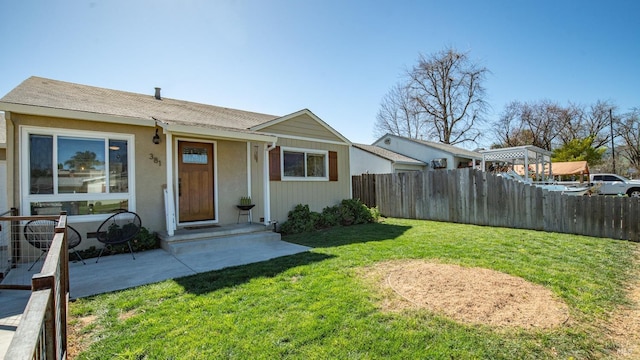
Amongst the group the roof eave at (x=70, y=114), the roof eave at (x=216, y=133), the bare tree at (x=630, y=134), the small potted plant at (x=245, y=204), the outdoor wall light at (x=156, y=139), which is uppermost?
the bare tree at (x=630, y=134)

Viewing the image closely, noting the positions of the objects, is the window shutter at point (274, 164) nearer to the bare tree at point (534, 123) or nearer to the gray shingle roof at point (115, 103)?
the gray shingle roof at point (115, 103)

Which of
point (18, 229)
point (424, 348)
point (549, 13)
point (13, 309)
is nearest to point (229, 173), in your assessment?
point (18, 229)

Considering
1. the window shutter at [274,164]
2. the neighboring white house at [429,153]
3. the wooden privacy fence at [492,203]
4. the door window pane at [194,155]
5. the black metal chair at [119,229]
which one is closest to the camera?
the black metal chair at [119,229]

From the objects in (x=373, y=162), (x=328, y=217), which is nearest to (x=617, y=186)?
(x=373, y=162)

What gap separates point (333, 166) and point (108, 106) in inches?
253

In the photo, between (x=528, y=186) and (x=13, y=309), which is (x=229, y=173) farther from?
(x=528, y=186)

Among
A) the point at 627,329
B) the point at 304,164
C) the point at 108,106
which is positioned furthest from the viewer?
the point at 304,164

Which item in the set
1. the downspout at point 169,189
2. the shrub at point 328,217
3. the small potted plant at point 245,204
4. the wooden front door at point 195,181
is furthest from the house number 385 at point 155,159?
the shrub at point 328,217

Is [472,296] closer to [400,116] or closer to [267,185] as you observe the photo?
[267,185]

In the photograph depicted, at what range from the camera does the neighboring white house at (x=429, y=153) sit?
18.2m

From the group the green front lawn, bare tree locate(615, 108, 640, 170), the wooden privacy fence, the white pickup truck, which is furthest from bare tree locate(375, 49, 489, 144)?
the green front lawn

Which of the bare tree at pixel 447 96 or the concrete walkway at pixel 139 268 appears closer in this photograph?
the concrete walkway at pixel 139 268

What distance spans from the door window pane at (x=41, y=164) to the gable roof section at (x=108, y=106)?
61 cm

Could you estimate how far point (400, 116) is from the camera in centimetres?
3027
